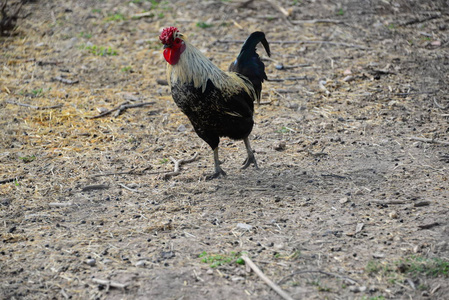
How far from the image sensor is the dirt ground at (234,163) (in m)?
4.10

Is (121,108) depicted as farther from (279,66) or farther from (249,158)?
(279,66)

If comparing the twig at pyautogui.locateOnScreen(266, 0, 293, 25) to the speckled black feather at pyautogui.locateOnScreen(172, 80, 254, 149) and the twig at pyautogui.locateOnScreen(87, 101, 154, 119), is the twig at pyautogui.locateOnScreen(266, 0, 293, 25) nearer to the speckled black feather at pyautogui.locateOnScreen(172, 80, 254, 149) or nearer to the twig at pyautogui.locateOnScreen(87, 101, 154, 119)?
the twig at pyautogui.locateOnScreen(87, 101, 154, 119)

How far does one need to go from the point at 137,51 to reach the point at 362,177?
564 cm

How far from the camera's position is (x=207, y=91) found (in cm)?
535

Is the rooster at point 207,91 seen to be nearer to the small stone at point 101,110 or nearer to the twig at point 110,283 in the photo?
the twig at point 110,283

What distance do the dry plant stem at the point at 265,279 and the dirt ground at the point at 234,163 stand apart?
0.05 meters

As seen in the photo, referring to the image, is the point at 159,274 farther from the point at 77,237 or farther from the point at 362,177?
the point at 362,177

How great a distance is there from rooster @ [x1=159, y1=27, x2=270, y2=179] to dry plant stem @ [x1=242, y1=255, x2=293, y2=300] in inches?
70.9

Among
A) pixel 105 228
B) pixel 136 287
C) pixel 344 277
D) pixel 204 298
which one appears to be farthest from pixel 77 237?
pixel 344 277

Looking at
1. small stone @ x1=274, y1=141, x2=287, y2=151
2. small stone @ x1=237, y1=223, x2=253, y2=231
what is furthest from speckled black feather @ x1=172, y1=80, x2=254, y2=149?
small stone @ x1=237, y1=223, x2=253, y2=231

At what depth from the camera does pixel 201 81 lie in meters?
5.31

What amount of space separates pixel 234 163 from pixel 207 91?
1.27 m

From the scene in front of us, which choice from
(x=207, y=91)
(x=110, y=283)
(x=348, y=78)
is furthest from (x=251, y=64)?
(x=110, y=283)

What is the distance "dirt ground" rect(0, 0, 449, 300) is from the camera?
410 centimetres
